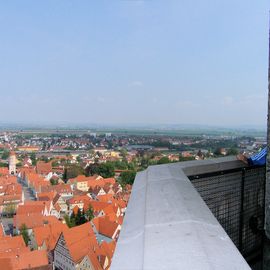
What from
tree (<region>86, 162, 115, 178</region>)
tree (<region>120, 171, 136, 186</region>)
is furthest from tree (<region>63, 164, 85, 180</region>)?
tree (<region>120, 171, 136, 186</region>)

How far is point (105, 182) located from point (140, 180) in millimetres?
31396

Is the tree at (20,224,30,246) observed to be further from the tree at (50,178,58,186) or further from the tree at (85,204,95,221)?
the tree at (50,178,58,186)

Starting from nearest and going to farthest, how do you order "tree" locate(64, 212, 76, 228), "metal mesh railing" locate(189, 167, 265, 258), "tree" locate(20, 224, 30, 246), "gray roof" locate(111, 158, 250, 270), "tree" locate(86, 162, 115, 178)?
"gray roof" locate(111, 158, 250, 270) → "metal mesh railing" locate(189, 167, 265, 258) → "tree" locate(20, 224, 30, 246) → "tree" locate(64, 212, 76, 228) → "tree" locate(86, 162, 115, 178)

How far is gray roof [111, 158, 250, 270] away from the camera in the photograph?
73cm

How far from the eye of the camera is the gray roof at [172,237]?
0.73m

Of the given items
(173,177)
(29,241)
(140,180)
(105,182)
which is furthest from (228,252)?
(105,182)

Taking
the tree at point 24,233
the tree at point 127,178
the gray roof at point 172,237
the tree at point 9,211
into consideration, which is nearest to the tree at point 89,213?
the tree at point 24,233

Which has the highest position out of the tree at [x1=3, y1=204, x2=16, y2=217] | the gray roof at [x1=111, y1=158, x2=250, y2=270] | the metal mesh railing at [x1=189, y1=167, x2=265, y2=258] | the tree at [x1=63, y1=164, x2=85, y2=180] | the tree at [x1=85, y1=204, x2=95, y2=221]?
the gray roof at [x1=111, y1=158, x2=250, y2=270]

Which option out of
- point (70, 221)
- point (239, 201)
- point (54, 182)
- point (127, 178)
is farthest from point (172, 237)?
point (54, 182)

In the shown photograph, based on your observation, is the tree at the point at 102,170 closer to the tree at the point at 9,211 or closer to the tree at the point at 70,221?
the tree at the point at 9,211

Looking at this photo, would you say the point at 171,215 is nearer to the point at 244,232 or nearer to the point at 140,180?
the point at 140,180

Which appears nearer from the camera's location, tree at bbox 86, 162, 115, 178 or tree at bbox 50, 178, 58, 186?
tree at bbox 50, 178, 58, 186

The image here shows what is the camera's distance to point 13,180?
3466 centimetres

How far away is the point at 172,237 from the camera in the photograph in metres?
0.88
